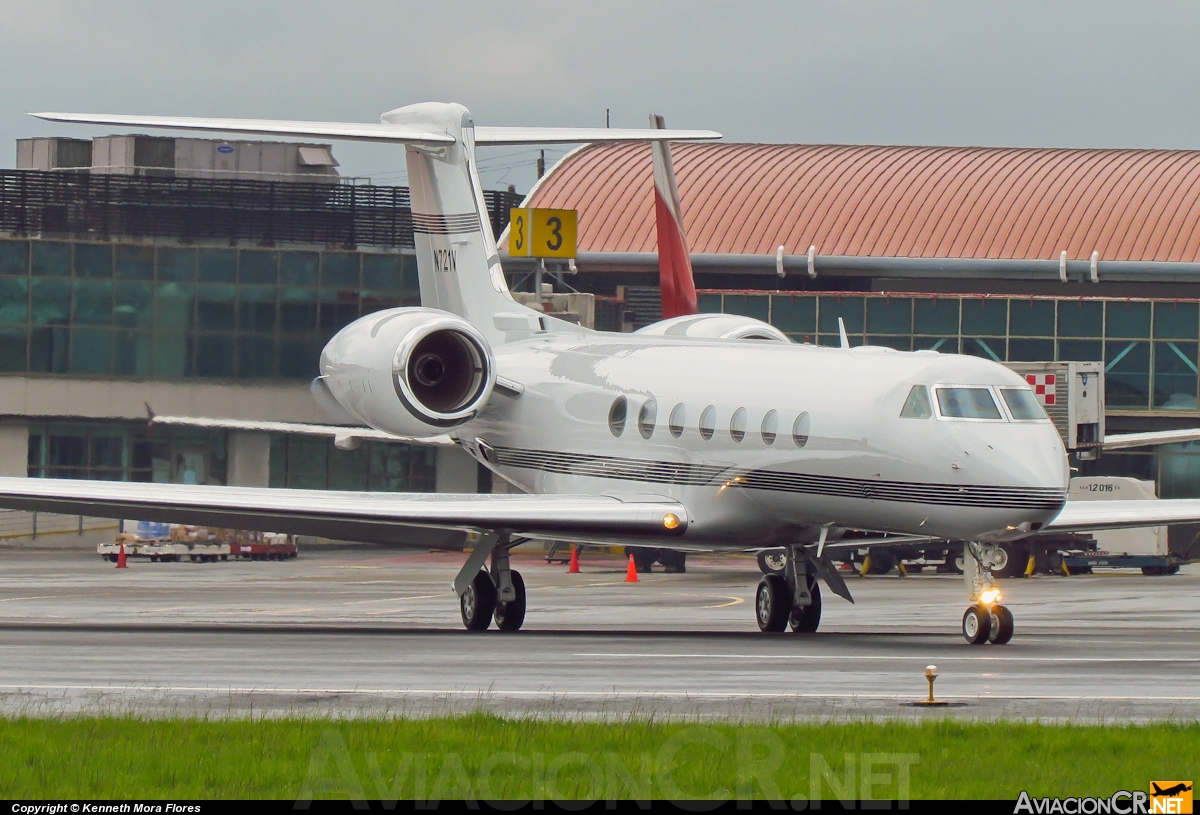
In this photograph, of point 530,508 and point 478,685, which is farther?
point 530,508

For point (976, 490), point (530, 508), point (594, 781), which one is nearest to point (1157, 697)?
point (976, 490)

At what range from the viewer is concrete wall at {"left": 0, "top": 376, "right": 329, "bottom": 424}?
57344mm

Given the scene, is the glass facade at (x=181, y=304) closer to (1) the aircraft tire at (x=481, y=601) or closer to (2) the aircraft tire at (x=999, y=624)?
(1) the aircraft tire at (x=481, y=601)

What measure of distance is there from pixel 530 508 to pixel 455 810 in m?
13.0

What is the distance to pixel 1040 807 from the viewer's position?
896 cm

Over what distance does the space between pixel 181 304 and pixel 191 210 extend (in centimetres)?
311

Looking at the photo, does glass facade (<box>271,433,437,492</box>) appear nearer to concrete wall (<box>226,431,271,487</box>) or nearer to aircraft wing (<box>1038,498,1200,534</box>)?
concrete wall (<box>226,431,271,487</box>)

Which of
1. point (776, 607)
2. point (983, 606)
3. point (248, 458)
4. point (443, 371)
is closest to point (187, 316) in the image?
point (248, 458)

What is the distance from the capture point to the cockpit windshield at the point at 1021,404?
19.5 m

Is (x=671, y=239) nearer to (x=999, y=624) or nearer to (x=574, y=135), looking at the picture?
(x=574, y=135)

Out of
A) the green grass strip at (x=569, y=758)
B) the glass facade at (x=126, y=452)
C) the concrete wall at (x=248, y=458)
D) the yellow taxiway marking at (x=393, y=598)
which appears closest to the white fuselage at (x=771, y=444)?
the yellow taxiway marking at (x=393, y=598)

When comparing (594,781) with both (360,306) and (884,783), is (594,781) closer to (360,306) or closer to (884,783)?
(884,783)

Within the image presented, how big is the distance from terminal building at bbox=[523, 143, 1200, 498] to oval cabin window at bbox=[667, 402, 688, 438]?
3472 cm

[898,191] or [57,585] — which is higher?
[898,191]
